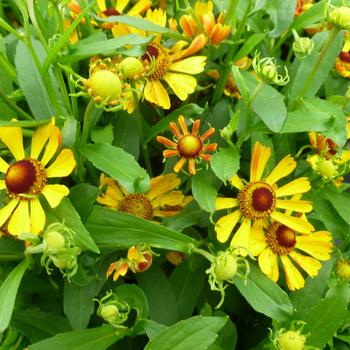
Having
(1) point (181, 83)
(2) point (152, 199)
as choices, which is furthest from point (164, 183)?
(1) point (181, 83)

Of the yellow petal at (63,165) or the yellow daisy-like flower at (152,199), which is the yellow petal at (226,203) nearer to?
the yellow daisy-like flower at (152,199)

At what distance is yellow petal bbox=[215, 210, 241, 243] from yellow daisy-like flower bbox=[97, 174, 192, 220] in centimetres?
6

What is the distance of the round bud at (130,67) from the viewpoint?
2.27 feet

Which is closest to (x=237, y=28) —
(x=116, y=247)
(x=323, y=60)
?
Answer: (x=323, y=60)

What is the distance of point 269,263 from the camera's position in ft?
2.57

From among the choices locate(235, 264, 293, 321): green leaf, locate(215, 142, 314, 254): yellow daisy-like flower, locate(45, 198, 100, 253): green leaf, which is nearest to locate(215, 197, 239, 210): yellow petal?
locate(215, 142, 314, 254): yellow daisy-like flower

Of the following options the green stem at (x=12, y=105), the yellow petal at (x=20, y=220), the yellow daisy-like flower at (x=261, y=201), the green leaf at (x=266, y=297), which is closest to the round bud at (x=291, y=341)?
the green leaf at (x=266, y=297)

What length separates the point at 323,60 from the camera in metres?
0.83

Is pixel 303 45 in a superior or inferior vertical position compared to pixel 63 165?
superior

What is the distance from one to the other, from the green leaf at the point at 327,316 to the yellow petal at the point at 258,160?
181mm

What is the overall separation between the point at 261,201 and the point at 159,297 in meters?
0.19

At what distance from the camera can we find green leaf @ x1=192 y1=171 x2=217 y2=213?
710 millimetres

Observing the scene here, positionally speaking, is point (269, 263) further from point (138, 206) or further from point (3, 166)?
point (3, 166)

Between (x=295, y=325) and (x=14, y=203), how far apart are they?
0.40 meters
